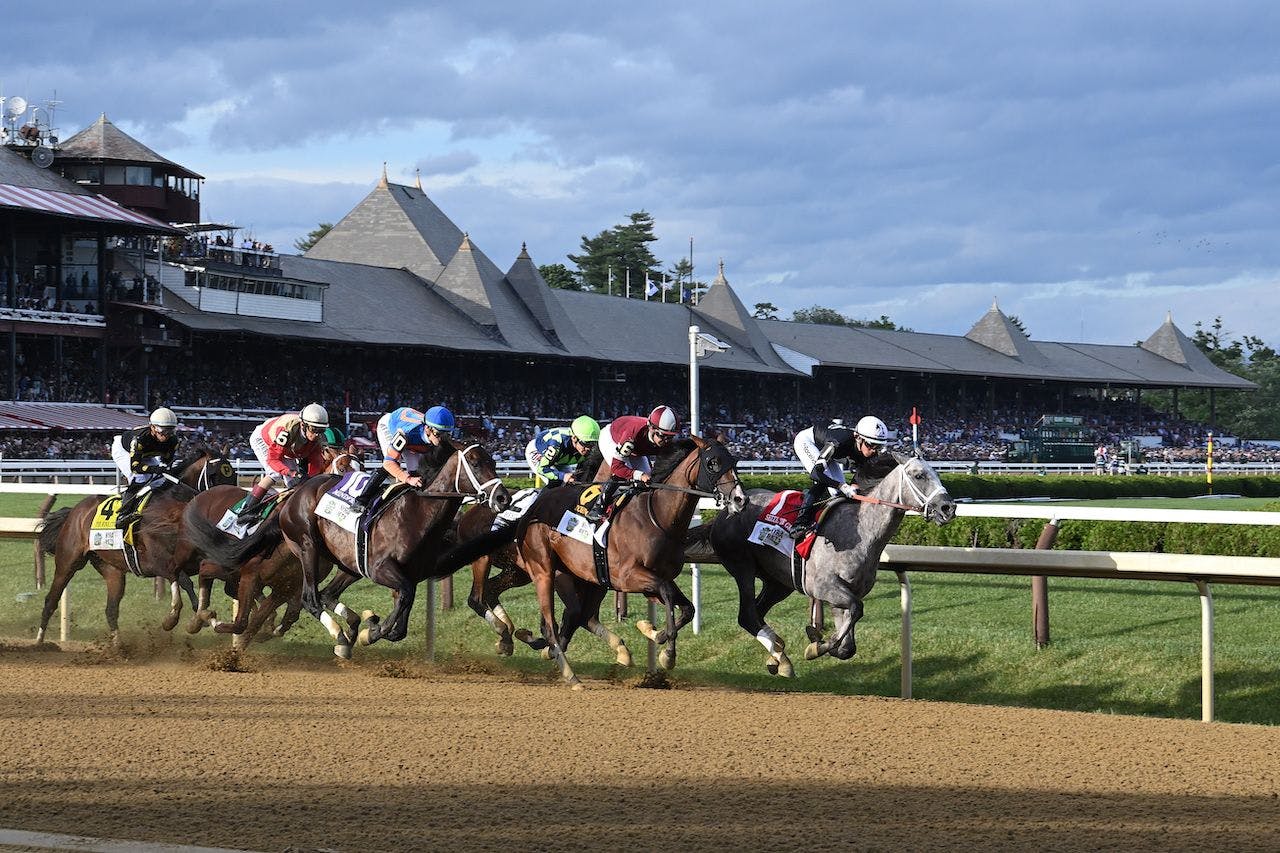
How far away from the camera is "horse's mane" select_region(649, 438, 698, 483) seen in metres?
9.56

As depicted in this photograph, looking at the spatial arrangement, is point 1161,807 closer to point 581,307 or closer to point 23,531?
point 23,531

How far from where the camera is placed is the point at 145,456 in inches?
459

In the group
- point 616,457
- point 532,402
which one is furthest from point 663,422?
point 532,402

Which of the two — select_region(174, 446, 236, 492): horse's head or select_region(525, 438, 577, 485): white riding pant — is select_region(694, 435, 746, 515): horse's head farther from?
select_region(174, 446, 236, 492): horse's head

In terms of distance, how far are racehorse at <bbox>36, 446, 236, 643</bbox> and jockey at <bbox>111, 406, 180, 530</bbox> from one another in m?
0.14

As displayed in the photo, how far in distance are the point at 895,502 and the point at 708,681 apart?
2211 millimetres

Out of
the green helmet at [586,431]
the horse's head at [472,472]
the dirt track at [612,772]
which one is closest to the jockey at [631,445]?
the green helmet at [586,431]

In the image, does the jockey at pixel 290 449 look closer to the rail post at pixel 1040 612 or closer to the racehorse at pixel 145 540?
the racehorse at pixel 145 540

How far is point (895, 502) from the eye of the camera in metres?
8.91

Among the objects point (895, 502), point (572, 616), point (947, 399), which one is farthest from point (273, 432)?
point (947, 399)

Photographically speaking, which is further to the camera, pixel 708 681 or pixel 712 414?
pixel 712 414

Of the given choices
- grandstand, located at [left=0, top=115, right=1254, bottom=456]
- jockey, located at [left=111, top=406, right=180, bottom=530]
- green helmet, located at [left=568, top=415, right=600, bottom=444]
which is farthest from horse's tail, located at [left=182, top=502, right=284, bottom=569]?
grandstand, located at [left=0, top=115, right=1254, bottom=456]

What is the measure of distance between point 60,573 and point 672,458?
207 inches

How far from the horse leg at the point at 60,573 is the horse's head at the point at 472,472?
3.66m
